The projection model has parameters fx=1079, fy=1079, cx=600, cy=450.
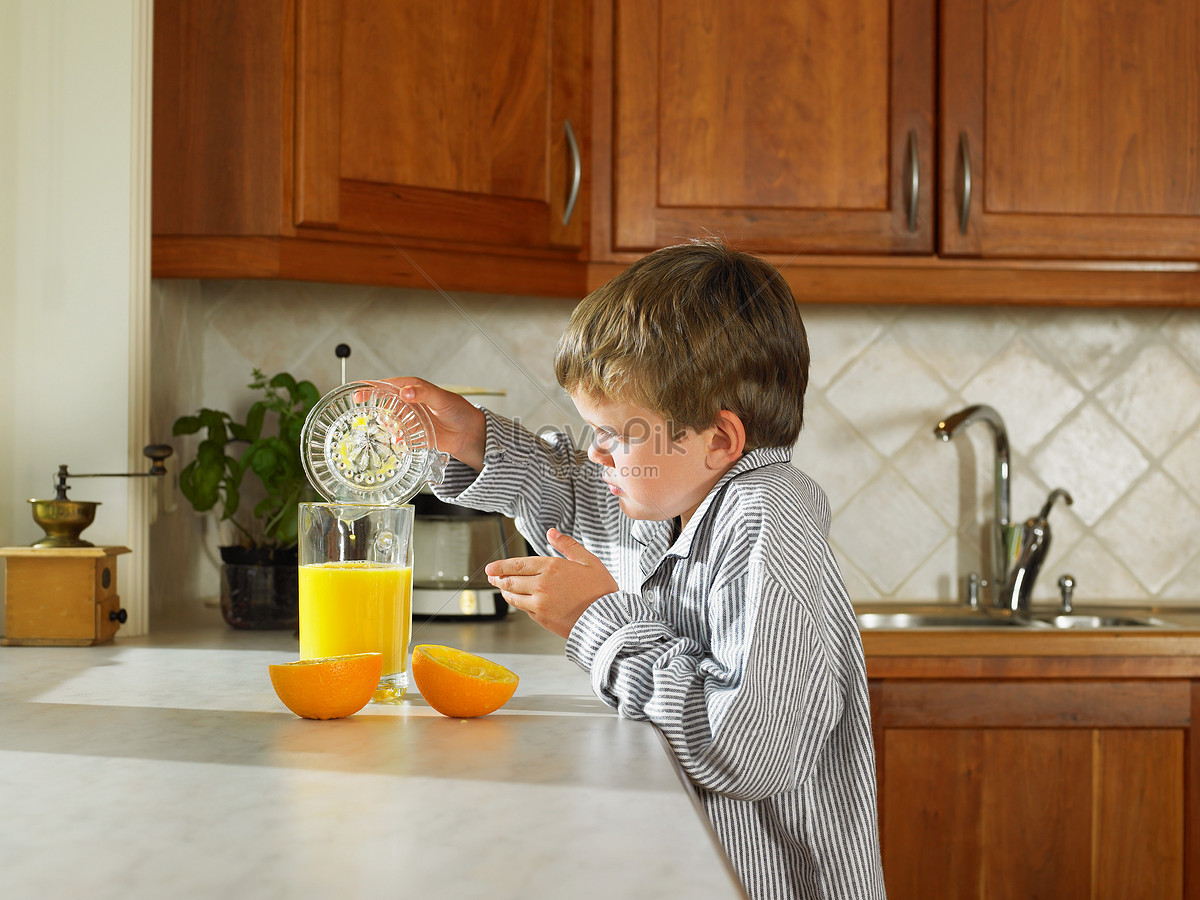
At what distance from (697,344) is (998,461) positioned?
4.03ft

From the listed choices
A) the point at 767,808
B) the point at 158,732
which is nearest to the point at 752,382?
the point at 767,808

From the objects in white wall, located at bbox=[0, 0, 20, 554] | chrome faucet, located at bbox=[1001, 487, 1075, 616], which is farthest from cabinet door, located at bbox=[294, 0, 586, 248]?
chrome faucet, located at bbox=[1001, 487, 1075, 616]

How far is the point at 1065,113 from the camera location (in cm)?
166

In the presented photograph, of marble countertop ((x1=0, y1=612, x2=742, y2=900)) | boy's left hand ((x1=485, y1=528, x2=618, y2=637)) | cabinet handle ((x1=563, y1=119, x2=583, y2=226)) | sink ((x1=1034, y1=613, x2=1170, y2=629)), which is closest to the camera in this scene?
marble countertop ((x1=0, y1=612, x2=742, y2=900))

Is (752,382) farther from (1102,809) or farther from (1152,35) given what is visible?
(1152,35)

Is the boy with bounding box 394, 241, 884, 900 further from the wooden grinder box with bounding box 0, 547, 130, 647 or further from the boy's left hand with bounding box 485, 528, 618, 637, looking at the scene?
the wooden grinder box with bounding box 0, 547, 130, 647

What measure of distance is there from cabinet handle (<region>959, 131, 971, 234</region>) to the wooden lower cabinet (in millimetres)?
703

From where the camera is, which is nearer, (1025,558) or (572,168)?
(572,168)

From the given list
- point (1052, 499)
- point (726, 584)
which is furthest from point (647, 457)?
point (1052, 499)

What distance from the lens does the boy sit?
720 millimetres

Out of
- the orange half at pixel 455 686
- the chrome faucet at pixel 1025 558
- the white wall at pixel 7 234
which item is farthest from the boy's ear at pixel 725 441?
the chrome faucet at pixel 1025 558

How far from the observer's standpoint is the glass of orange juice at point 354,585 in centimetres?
85

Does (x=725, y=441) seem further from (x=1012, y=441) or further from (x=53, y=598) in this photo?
(x=1012, y=441)

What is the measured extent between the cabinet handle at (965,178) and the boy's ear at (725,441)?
0.97 metres
